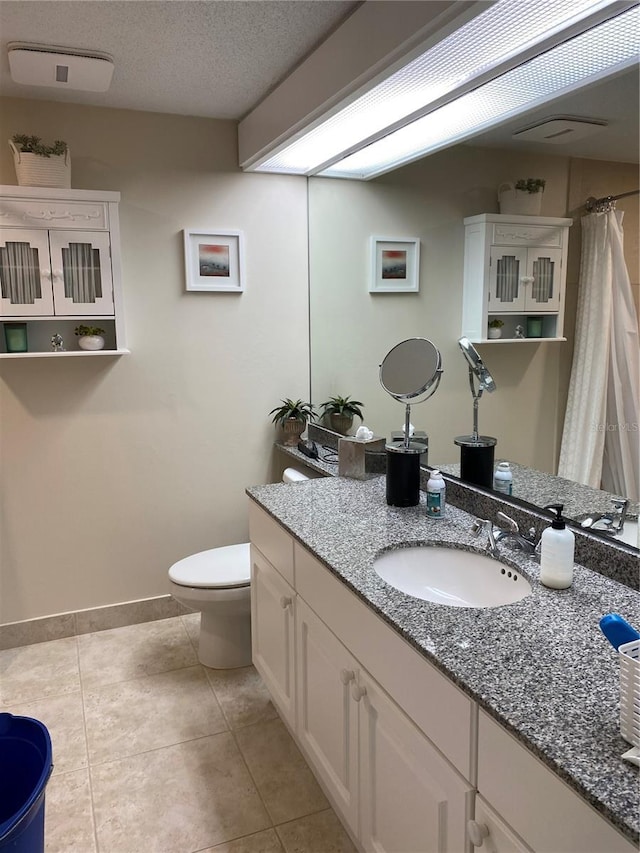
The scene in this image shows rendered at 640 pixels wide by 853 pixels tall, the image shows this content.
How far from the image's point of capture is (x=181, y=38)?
83.5 inches

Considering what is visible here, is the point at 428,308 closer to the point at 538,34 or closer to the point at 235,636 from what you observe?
the point at 538,34

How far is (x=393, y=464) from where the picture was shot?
214 centimetres

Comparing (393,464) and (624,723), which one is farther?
(393,464)

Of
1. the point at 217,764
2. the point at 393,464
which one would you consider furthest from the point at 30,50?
the point at 217,764

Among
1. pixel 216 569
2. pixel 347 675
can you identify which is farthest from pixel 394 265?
pixel 347 675

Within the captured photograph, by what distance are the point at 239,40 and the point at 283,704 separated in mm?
2201

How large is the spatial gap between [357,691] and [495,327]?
1179 mm

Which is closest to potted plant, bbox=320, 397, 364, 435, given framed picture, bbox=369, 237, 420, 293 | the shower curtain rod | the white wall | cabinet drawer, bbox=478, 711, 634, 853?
the white wall

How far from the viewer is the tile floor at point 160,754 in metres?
1.93

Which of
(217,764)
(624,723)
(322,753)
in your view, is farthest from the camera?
(217,764)

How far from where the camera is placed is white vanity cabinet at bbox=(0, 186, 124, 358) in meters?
2.62

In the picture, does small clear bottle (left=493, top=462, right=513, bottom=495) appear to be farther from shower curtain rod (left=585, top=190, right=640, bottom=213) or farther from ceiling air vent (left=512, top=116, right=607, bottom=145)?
ceiling air vent (left=512, top=116, right=607, bottom=145)

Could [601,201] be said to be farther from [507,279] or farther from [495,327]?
[495,327]

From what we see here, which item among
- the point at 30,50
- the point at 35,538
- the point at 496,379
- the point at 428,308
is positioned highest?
the point at 30,50
